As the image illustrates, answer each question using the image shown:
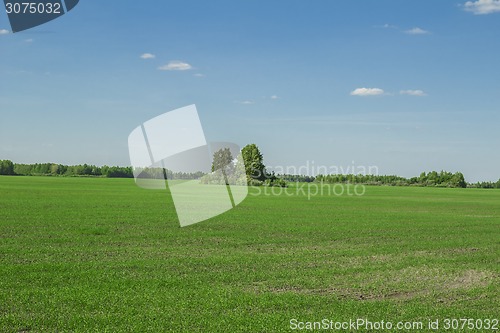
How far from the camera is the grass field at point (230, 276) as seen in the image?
10914 millimetres

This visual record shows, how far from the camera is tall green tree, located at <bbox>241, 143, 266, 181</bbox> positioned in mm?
100750

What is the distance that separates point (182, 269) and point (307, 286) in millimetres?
4161

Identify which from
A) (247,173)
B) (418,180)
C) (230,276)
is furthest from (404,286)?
(418,180)

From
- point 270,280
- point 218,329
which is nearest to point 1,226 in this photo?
point 270,280

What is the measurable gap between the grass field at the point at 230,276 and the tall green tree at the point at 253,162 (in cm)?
7262

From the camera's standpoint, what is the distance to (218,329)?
10.1m

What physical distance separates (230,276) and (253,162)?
286 feet

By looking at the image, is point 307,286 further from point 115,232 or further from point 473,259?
point 115,232

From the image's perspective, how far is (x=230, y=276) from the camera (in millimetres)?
14898

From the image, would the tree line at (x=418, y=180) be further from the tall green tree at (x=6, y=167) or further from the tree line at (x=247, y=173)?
the tall green tree at (x=6, y=167)

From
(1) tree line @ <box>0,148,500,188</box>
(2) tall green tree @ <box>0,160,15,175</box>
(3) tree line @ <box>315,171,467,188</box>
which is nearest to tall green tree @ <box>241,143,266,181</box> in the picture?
(1) tree line @ <box>0,148,500,188</box>

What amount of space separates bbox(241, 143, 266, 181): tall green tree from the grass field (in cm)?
7262

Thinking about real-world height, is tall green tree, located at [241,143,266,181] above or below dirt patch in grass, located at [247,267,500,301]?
above

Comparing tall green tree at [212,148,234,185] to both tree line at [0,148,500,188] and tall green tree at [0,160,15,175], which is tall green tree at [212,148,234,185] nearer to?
tree line at [0,148,500,188]
